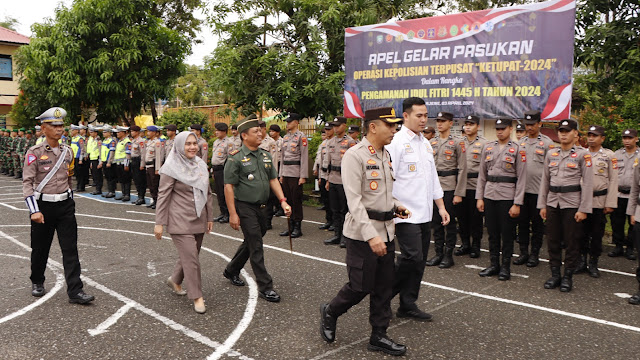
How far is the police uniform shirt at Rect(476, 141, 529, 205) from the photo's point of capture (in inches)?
256

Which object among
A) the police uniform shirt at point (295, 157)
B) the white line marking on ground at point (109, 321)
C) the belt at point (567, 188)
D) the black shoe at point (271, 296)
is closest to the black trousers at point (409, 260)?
the black shoe at point (271, 296)

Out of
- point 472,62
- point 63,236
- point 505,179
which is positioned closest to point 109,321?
point 63,236

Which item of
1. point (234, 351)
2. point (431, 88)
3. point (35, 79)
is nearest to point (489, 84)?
point (431, 88)

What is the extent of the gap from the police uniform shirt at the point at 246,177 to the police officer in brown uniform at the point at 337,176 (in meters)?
3.01

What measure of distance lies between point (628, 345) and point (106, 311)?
4916 mm

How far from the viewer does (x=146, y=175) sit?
1292 centimetres

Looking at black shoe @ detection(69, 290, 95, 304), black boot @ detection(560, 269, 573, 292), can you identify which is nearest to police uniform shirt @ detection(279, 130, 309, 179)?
black shoe @ detection(69, 290, 95, 304)

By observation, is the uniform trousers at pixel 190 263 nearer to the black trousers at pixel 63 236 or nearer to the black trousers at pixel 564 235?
the black trousers at pixel 63 236

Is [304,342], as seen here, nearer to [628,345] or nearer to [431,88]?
[628,345]

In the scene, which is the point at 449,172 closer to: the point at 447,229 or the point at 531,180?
the point at 447,229

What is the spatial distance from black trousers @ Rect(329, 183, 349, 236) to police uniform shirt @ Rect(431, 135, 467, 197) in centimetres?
189

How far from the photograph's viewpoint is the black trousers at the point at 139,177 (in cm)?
1305

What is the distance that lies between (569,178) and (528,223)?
128 centimetres

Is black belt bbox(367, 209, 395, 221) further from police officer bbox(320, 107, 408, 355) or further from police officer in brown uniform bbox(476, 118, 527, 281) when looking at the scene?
police officer in brown uniform bbox(476, 118, 527, 281)
